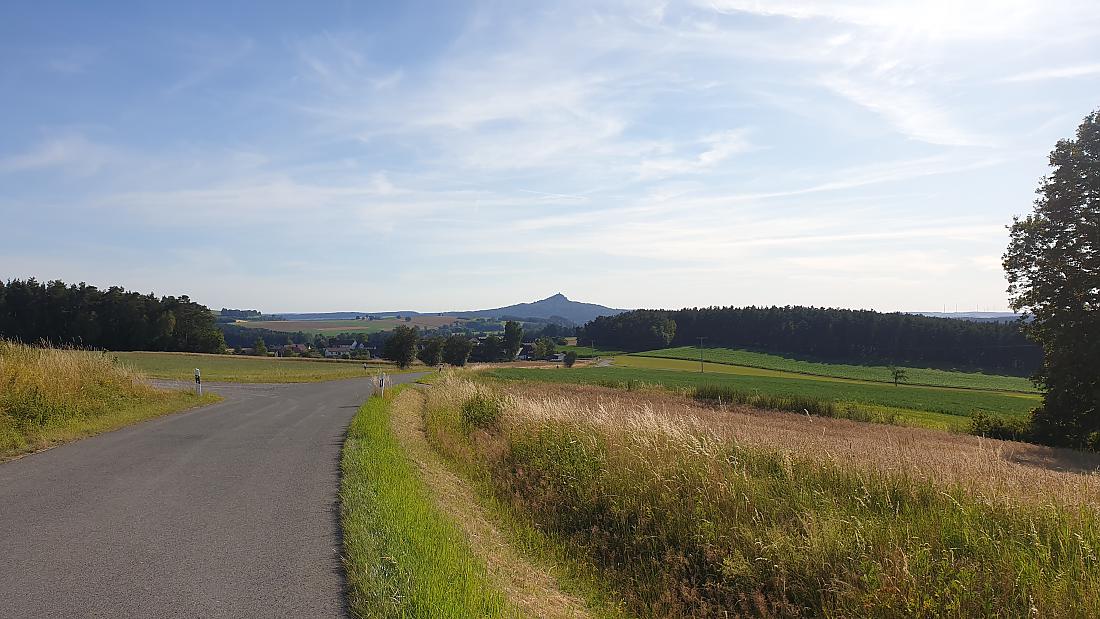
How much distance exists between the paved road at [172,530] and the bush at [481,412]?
164 inches

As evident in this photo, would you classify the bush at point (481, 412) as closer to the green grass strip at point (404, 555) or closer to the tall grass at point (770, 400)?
the green grass strip at point (404, 555)

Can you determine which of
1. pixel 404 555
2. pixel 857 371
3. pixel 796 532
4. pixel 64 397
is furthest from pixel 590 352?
pixel 404 555

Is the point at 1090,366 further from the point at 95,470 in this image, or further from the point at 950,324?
the point at 950,324

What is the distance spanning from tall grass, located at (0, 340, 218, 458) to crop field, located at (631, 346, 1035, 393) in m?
81.4

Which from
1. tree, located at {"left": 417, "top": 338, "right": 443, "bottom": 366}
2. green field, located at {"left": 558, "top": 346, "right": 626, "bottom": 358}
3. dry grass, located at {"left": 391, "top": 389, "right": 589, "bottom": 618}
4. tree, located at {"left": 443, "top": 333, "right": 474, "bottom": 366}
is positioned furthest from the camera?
green field, located at {"left": 558, "top": 346, "right": 626, "bottom": 358}

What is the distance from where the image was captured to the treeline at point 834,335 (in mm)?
94125

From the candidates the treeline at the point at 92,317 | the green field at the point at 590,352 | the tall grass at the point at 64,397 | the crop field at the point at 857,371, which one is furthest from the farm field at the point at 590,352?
the tall grass at the point at 64,397

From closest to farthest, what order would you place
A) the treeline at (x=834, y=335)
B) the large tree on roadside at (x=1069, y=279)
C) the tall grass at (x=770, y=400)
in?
1. the large tree on roadside at (x=1069, y=279)
2. the tall grass at (x=770, y=400)
3. the treeline at (x=834, y=335)

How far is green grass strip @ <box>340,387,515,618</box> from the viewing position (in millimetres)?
4633

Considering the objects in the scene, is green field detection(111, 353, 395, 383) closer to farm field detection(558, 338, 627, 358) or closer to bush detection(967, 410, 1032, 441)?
bush detection(967, 410, 1032, 441)

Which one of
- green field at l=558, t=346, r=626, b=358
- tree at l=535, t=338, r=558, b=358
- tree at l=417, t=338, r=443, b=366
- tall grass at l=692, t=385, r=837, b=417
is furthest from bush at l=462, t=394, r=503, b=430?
tree at l=535, t=338, r=558, b=358

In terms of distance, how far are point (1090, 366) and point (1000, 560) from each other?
23.1m

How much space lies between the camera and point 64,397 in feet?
45.3

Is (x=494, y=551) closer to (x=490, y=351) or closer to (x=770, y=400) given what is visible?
(x=770, y=400)
